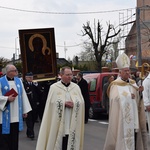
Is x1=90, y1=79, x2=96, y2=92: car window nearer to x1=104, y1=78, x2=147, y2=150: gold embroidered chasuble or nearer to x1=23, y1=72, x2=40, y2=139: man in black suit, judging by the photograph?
x1=23, y1=72, x2=40, y2=139: man in black suit

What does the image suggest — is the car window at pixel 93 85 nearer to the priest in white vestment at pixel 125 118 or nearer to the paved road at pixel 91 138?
the paved road at pixel 91 138

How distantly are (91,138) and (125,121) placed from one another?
369 centimetres

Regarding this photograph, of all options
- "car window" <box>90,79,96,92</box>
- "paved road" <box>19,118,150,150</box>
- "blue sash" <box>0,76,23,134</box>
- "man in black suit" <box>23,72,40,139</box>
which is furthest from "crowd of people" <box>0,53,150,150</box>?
"car window" <box>90,79,96,92</box>

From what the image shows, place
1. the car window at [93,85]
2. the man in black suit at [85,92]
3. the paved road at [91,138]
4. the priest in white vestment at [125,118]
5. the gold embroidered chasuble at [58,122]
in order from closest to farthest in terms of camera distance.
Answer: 1. the gold embroidered chasuble at [58,122]
2. the priest in white vestment at [125,118]
3. the paved road at [91,138]
4. the man in black suit at [85,92]
5. the car window at [93,85]

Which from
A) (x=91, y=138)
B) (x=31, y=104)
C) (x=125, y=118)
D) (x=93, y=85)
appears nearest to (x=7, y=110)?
(x=125, y=118)

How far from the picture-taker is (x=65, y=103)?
764 cm

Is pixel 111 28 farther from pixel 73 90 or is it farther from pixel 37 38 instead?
pixel 73 90

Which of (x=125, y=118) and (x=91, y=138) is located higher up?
(x=125, y=118)

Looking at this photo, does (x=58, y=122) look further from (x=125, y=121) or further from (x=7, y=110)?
(x=125, y=121)

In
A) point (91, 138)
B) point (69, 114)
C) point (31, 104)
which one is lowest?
point (91, 138)

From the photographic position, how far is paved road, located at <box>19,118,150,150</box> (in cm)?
1040

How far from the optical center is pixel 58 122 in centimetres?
761

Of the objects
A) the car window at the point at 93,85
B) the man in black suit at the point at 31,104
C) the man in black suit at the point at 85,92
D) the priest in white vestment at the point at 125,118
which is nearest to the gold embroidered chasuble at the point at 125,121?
the priest in white vestment at the point at 125,118

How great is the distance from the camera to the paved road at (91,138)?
1040cm
